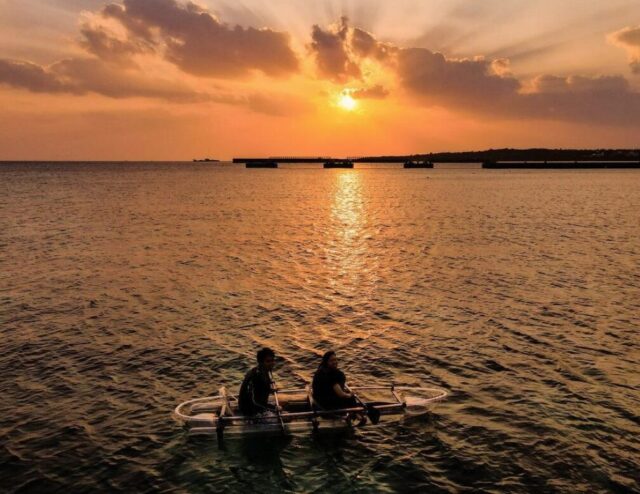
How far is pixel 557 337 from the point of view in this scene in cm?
2194

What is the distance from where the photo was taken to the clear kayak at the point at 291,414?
14.2 meters

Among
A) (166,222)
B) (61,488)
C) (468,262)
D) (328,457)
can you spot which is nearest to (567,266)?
(468,262)

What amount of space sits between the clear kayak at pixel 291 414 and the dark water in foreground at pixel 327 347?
432 mm

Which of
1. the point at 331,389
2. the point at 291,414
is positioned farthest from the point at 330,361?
the point at 291,414

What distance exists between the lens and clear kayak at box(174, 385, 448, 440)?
14.2 metres

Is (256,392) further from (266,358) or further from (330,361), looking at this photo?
(330,361)

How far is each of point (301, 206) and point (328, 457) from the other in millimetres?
80026

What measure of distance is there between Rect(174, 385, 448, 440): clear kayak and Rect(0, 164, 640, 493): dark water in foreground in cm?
43

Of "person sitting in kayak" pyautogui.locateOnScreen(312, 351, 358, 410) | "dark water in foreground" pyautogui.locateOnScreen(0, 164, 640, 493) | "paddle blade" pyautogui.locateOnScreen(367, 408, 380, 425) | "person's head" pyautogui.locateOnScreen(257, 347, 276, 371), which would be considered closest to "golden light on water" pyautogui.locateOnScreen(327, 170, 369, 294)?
"dark water in foreground" pyautogui.locateOnScreen(0, 164, 640, 493)

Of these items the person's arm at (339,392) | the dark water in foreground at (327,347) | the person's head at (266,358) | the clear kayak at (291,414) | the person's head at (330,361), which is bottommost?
the dark water in foreground at (327,347)

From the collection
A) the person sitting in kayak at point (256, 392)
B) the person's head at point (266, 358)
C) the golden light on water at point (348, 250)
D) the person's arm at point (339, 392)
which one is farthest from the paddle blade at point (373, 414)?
the golden light on water at point (348, 250)

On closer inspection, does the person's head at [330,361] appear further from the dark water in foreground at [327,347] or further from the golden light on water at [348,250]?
the golden light on water at [348,250]

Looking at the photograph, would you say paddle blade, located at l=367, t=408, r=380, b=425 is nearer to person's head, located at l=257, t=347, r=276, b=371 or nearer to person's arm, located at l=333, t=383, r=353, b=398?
person's arm, located at l=333, t=383, r=353, b=398

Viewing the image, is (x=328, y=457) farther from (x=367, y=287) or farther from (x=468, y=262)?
(x=468, y=262)
